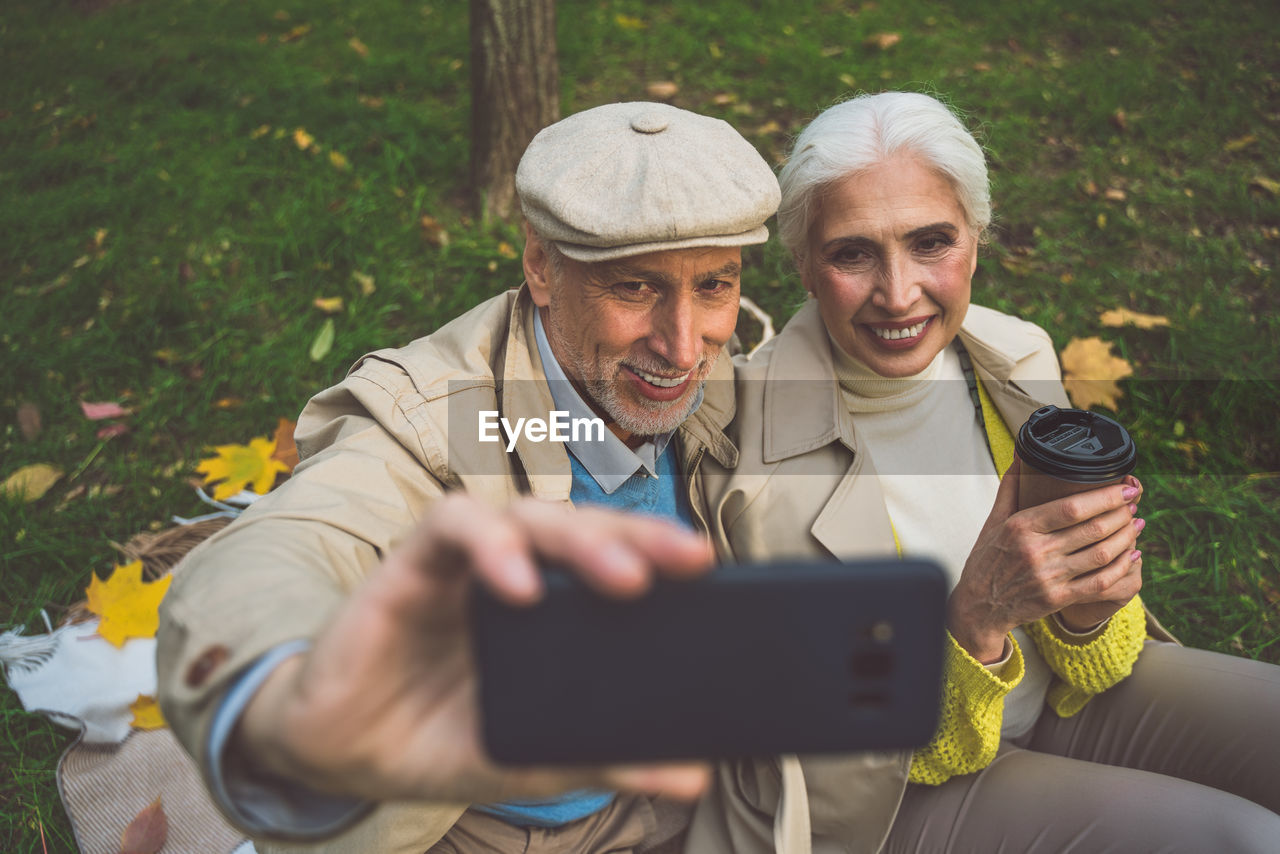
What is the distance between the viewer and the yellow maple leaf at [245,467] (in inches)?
137

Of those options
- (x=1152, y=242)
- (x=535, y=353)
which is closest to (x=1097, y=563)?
(x=535, y=353)

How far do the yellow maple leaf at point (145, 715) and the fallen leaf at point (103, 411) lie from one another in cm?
143

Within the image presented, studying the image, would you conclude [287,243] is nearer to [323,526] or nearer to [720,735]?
[323,526]

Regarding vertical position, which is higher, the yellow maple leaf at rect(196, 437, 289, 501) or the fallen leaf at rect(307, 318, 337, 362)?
the fallen leaf at rect(307, 318, 337, 362)

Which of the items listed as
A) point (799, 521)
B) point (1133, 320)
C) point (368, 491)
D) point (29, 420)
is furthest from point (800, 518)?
point (29, 420)

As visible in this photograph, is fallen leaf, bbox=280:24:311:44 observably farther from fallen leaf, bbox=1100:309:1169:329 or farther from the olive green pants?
the olive green pants

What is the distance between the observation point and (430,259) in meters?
4.19

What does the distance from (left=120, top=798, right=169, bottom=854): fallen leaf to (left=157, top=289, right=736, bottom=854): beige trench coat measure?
849 mm

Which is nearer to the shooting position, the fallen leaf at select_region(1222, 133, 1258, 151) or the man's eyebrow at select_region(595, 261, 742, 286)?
the man's eyebrow at select_region(595, 261, 742, 286)

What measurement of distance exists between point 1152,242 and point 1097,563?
2865 millimetres

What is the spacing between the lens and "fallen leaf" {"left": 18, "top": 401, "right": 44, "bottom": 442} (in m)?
3.76

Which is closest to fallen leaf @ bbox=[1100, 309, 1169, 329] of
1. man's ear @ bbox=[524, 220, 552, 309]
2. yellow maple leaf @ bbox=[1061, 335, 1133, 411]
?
yellow maple leaf @ bbox=[1061, 335, 1133, 411]

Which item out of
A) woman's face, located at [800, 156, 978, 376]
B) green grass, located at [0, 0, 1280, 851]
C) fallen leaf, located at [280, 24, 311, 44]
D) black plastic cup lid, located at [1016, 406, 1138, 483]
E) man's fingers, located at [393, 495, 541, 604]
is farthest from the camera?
fallen leaf, located at [280, 24, 311, 44]

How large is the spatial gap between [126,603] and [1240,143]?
17.7ft
